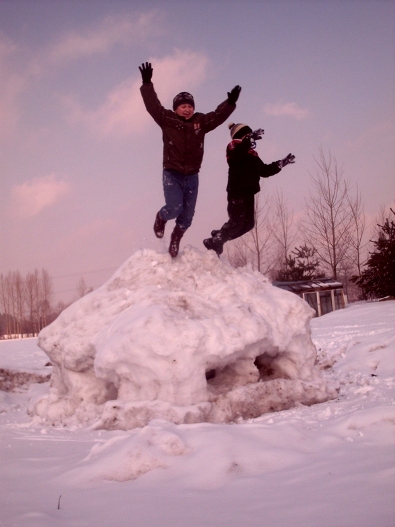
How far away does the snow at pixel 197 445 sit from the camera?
145 cm

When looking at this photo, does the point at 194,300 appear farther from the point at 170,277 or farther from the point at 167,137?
the point at 167,137

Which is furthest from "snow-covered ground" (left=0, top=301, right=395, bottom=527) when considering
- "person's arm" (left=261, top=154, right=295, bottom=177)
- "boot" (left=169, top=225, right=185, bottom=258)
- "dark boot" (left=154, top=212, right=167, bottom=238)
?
"person's arm" (left=261, top=154, right=295, bottom=177)

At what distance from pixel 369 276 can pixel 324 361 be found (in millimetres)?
10924

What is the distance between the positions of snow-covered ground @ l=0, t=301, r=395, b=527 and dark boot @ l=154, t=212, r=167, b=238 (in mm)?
2037

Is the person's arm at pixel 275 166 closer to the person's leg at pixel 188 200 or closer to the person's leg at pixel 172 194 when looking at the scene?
the person's leg at pixel 188 200

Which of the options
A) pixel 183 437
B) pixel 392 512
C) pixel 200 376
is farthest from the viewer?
pixel 200 376

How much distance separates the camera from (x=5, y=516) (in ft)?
4.88

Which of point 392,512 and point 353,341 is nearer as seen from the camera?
point 392,512

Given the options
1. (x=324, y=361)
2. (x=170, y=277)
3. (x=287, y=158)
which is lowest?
(x=324, y=361)

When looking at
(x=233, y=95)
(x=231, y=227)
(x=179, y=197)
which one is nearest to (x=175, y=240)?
(x=179, y=197)

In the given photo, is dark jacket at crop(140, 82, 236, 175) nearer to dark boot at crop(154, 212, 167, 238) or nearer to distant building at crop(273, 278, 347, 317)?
dark boot at crop(154, 212, 167, 238)

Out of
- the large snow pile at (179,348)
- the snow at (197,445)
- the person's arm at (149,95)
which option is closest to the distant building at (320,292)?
the snow at (197,445)

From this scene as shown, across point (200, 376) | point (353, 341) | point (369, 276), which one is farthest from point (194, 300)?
point (369, 276)

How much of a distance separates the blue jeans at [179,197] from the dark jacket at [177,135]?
0.07 metres
